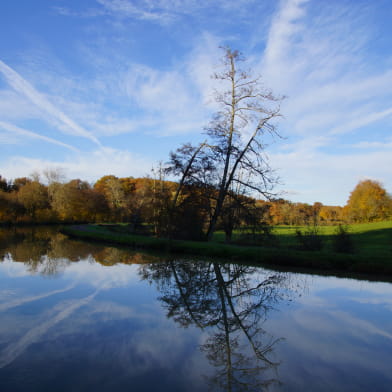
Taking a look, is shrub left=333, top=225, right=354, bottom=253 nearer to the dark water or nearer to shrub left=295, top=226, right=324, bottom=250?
shrub left=295, top=226, right=324, bottom=250

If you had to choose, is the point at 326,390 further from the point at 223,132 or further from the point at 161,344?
the point at 223,132

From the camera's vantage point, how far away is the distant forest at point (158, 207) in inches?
679

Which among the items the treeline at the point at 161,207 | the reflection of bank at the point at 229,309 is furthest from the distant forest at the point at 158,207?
the reflection of bank at the point at 229,309

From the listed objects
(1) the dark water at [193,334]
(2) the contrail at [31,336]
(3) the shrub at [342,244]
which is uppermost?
(3) the shrub at [342,244]

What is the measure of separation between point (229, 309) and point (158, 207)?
45.5 feet

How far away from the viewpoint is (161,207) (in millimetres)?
19016

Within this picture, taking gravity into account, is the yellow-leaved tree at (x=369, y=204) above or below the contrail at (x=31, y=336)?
above

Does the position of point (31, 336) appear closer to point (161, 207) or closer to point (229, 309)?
point (229, 309)

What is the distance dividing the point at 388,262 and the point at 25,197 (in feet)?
162

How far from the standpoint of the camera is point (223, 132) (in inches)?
666

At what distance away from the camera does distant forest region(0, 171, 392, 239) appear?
679 inches

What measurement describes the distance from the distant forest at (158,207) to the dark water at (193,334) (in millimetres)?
7904

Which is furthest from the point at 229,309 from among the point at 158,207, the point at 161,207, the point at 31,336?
the point at 158,207

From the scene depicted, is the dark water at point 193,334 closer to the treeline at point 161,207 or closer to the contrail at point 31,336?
the contrail at point 31,336
